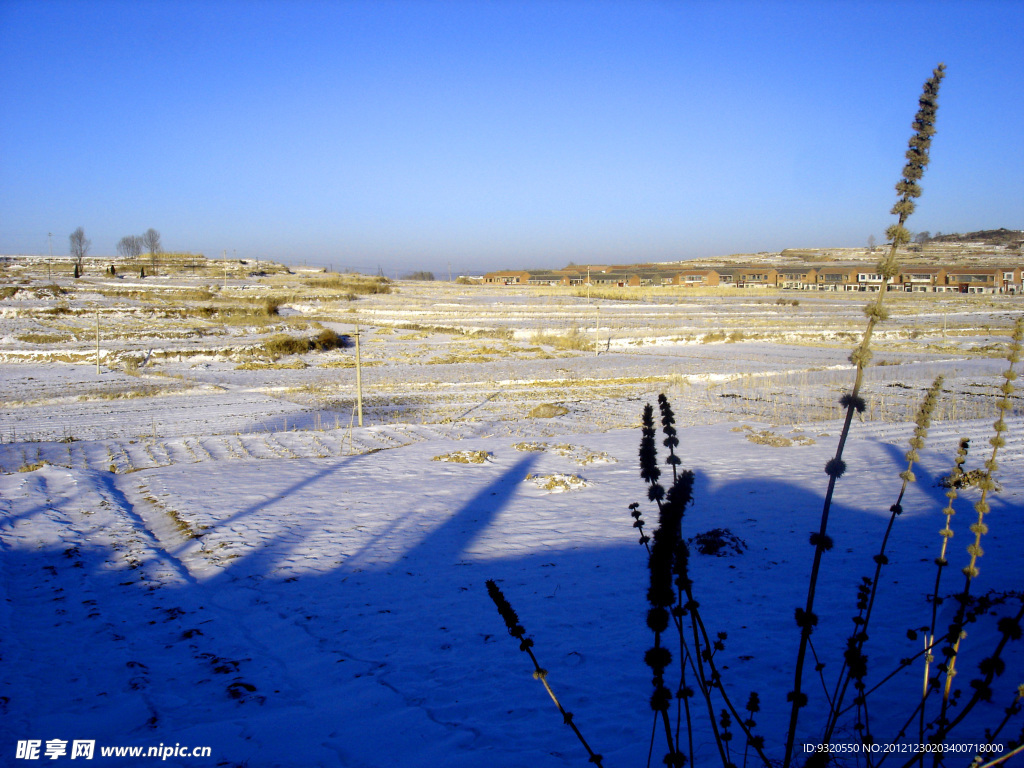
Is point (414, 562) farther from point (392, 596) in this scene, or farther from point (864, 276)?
point (864, 276)

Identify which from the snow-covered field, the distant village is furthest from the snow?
the distant village

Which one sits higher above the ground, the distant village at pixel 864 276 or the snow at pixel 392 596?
the distant village at pixel 864 276

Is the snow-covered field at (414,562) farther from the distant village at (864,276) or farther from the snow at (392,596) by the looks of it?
the distant village at (864,276)

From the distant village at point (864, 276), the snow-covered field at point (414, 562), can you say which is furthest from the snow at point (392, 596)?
the distant village at point (864, 276)

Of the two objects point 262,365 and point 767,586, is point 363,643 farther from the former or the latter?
point 262,365

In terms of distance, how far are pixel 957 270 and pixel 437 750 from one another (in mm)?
89622

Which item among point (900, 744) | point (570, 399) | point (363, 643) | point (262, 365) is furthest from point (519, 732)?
point (262, 365)

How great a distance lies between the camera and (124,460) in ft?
39.5

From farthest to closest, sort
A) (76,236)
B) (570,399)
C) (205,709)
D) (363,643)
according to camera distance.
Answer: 1. (76,236)
2. (570,399)
3. (363,643)
4. (205,709)

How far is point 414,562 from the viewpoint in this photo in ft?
23.9

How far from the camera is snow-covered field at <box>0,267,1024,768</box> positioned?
425 centimetres

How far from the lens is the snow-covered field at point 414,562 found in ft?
13.9

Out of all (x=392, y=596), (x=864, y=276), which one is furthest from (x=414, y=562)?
(x=864, y=276)

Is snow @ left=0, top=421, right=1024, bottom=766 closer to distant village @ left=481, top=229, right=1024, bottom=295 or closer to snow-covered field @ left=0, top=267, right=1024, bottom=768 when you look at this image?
snow-covered field @ left=0, top=267, right=1024, bottom=768
